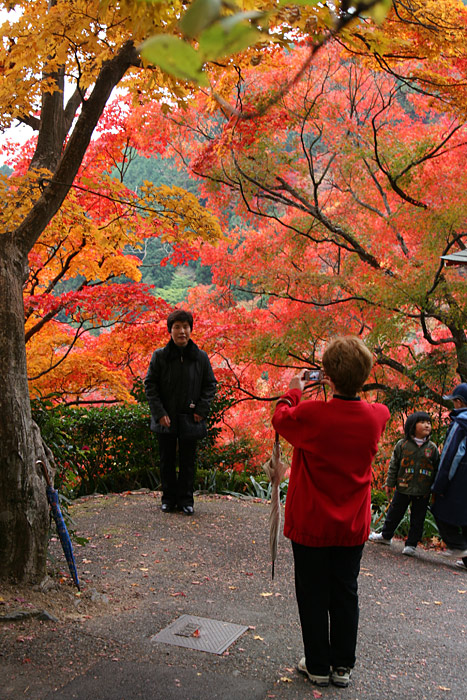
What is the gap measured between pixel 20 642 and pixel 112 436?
14.5 feet

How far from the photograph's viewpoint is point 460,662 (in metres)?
2.94

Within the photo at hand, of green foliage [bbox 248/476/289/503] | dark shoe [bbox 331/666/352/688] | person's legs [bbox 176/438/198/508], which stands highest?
person's legs [bbox 176/438/198/508]

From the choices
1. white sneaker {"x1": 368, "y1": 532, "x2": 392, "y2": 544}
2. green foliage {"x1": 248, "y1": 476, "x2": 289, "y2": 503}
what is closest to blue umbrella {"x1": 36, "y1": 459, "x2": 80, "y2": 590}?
white sneaker {"x1": 368, "y1": 532, "x2": 392, "y2": 544}

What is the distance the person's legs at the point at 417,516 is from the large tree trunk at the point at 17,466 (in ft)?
10.7

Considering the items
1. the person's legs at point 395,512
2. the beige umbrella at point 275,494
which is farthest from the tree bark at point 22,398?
the person's legs at point 395,512

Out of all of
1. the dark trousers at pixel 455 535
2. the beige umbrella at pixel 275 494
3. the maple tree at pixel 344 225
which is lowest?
the dark trousers at pixel 455 535

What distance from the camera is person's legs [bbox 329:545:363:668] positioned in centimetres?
251

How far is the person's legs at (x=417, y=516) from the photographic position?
5.14m

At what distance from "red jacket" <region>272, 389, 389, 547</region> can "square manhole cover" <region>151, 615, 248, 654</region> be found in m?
0.84

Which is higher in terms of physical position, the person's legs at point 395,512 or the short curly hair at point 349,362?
the short curly hair at point 349,362

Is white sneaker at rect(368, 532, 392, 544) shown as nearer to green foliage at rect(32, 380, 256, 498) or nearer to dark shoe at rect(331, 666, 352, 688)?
green foliage at rect(32, 380, 256, 498)

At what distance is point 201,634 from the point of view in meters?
2.99

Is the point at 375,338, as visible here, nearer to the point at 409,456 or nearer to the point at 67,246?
the point at 409,456

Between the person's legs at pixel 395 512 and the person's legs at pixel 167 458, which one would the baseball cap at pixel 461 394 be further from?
the person's legs at pixel 167 458
